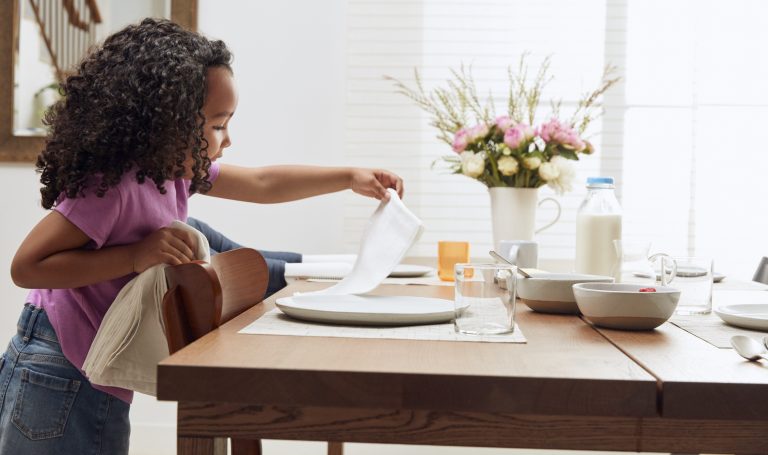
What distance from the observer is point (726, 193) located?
9.66ft

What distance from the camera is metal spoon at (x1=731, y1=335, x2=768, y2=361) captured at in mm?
858

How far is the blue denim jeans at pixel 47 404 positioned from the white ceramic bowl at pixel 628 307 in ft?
2.57

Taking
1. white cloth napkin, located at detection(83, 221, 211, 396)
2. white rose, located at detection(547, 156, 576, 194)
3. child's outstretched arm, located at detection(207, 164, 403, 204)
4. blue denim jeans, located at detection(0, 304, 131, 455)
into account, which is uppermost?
white rose, located at detection(547, 156, 576, 194)

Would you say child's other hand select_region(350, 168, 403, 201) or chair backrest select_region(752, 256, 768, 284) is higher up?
child's other hand select_region(350, 168, 403, 201)

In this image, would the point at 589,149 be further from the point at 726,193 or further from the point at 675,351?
the point at 675,351

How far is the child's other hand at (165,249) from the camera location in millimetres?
1156

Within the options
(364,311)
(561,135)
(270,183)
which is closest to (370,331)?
(364,311)

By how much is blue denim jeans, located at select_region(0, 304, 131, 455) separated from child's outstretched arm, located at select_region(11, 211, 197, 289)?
17cm

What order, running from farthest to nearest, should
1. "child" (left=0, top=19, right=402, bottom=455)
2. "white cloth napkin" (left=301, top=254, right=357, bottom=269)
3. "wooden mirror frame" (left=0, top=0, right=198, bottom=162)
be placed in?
1. "wooden mirror frame" (left=0, top=0, right=198, bottom=162)
2. "white cloth napkin" (left=301, top=254, right=357, bottom=269)
3. "child" (left=0, top=19, right=402, bottom=455)

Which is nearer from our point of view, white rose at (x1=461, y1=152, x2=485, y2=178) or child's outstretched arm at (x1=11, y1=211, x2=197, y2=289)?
child's outstretched arm at (x1=11, y1=211, x2=197, y2=289)

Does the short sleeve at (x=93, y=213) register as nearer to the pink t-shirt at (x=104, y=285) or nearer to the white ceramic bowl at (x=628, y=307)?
the pink t-shirt at (x=104, y=285)

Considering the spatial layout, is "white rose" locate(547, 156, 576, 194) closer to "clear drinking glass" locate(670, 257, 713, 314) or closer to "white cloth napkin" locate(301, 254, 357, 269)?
"white cloth napkin" locate(301, 254, 357, 269)

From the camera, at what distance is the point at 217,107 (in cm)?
144

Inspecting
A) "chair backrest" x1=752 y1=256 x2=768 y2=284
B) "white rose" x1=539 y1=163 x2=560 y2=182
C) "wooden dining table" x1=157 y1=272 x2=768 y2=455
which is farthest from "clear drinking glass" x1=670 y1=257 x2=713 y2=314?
"chair backrest" x1=752 y1=256 x2=768 y2=284
